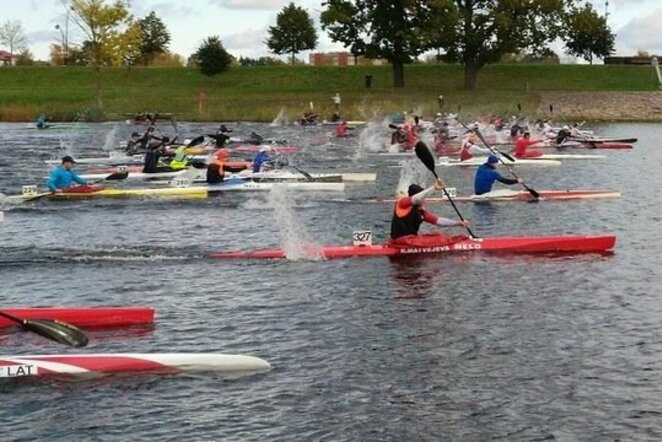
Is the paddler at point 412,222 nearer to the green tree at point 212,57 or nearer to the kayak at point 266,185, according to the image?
the kayak at point 266,185

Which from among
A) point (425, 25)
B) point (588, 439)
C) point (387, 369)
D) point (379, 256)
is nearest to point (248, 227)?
point (379, 256)

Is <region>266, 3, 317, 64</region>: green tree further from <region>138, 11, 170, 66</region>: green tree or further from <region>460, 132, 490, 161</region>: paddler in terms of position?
<region>460, 132, 490, 161</region>: paddler

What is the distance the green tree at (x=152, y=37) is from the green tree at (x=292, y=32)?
1929 centimetres

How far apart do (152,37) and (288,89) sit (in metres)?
42.9

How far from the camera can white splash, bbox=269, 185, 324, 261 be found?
78.8ft

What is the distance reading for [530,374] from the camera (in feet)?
50.4

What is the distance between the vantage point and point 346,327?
59.5ft

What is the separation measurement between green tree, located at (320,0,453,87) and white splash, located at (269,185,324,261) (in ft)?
175

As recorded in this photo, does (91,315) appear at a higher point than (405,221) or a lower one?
lower

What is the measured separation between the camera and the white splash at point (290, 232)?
24016 millimetres

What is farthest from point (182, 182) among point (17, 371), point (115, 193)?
point (17, 371)

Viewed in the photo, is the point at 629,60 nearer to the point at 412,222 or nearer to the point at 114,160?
the point at 114,160

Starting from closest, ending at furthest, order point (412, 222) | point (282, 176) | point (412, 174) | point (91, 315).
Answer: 1. point (91, 315)
2. point (412, 222)
3. point (282, 176)
4. point (412, 174)

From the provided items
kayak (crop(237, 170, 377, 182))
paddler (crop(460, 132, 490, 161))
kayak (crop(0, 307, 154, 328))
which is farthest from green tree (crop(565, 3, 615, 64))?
kayak (crop(0, 307, 154, 328))
